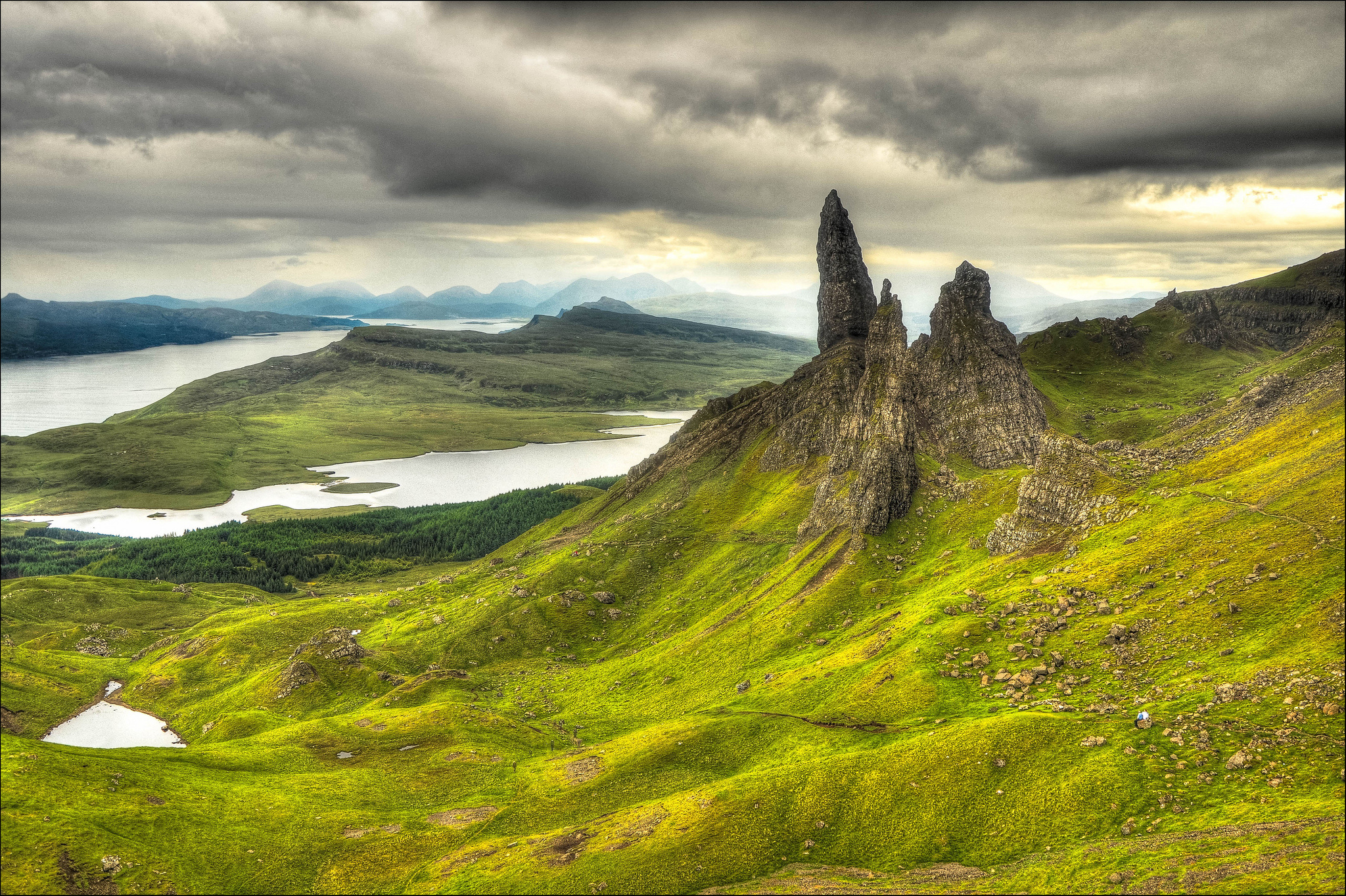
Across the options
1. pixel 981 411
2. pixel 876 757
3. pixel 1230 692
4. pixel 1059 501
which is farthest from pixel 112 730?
pixel 981 411

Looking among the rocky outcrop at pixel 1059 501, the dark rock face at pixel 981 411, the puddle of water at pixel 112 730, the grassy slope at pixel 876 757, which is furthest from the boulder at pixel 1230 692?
the puddle of water at pixel 112 730

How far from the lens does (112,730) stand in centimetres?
15662

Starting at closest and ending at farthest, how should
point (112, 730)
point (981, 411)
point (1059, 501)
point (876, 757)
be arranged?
point (876, 757), point (1059, 501), point (112, 730), point (981, 411)

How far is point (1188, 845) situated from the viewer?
5403 centimetres

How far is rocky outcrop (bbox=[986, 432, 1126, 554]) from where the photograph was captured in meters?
112

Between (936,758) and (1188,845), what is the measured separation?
78.0 feet

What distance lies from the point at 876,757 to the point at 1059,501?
61.4 metres

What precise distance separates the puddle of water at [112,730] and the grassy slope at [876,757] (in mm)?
24711

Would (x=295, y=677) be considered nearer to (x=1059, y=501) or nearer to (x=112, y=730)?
(x=112, y=730)

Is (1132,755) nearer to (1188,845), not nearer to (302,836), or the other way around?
(1188,845)

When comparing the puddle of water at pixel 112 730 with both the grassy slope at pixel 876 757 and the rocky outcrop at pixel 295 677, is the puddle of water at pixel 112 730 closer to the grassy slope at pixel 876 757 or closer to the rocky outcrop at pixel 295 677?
the rocky outcrop at pixel 295 677

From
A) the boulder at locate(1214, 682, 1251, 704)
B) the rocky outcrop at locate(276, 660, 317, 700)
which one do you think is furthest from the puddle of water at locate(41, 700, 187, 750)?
the boulder at locate(1214, 682, 1251, 704)

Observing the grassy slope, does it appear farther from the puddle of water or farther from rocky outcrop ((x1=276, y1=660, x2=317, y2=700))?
→ the puddle of water

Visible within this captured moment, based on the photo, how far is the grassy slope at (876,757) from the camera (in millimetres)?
60781
